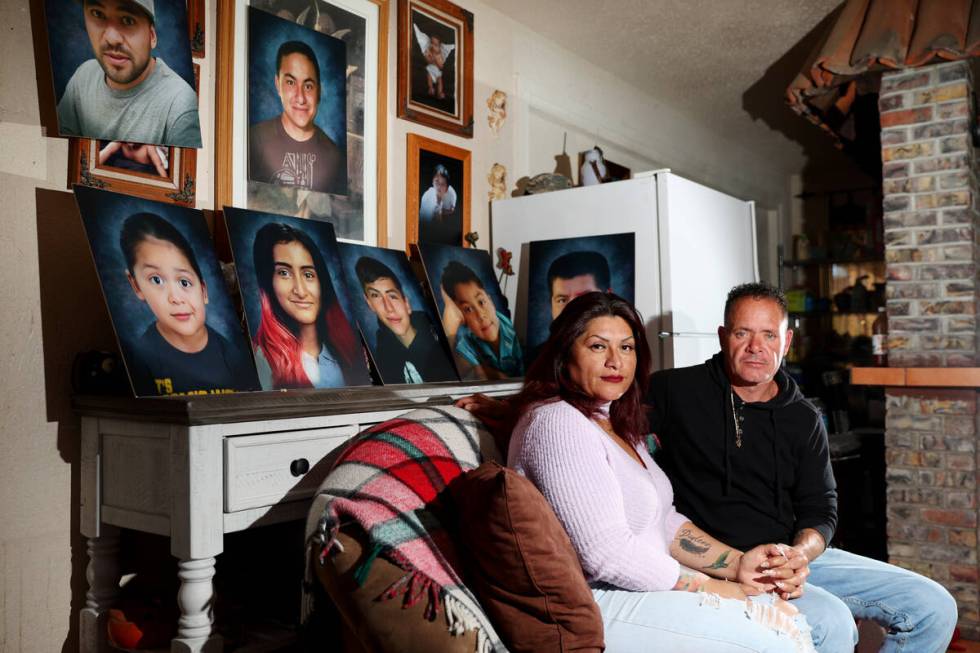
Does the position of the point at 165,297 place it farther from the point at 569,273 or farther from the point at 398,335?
the point at 569,273

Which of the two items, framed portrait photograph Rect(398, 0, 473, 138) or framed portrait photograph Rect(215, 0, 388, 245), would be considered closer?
framed portrait photograph Rect(215, 0, 388, 245)

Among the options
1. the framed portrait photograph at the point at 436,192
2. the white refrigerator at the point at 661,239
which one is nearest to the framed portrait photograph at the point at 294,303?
the framed portrait photograph at the point at 436,192

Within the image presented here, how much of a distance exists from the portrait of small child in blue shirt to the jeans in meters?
1.53

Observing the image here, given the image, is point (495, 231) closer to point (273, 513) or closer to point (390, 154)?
point (390, 154)

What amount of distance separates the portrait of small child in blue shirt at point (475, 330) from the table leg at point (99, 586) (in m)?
1.42

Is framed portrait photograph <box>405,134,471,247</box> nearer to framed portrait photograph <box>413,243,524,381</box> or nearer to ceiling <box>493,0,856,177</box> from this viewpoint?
framed portrait photograph <box>413,243,524,381</box>

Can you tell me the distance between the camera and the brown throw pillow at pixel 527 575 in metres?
1.53

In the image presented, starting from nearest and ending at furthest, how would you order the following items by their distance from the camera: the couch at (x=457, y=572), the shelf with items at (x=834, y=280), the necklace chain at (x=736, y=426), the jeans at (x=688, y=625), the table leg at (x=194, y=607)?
the couch at (x=457, y=572)
the jeans at (x=688, y=625)
the table leg at (x=194, y=607)
the necklace chain at (x=736, y=426)
the shelf with items at (x=834, y=280)

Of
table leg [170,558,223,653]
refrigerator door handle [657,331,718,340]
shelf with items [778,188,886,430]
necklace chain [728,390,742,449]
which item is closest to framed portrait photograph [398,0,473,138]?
refrigerator door handle [657,331,718,340]

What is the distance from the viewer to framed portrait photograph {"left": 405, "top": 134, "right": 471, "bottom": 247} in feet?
11.3

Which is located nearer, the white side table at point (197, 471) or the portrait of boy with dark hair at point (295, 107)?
the white side table at point (197, 471)

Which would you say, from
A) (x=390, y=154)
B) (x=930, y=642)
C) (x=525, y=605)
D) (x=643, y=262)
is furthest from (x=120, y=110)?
(x=930, y=642)

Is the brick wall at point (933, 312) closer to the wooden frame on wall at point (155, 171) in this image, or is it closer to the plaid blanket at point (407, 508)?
the plaid blanket at point (407, 508)

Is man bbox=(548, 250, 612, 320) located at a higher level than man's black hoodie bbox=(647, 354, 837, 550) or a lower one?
higher
